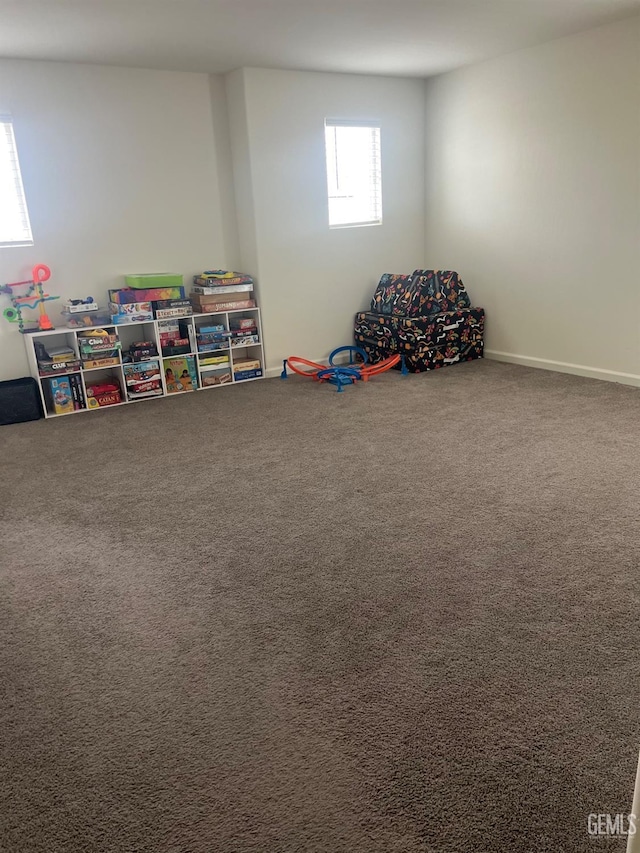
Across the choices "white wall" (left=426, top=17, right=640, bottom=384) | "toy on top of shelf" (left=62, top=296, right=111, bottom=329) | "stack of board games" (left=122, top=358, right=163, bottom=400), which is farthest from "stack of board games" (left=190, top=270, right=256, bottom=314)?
"white wall" (left=426, top=17, right=640, bottom=384)

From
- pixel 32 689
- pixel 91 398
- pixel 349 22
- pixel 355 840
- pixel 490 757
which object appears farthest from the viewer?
pixel 91 398

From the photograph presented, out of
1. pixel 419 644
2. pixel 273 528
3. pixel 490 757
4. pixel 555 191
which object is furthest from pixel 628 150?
pixel 490 757

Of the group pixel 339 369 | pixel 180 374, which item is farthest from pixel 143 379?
pixel 339 369

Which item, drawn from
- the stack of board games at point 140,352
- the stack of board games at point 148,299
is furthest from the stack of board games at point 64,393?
the stack of board games at point 148,299

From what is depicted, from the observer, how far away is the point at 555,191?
5.41 metres

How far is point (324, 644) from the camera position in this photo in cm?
226

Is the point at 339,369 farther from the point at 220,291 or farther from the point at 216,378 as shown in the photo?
the point at 220,291

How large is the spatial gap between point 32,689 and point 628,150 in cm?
508

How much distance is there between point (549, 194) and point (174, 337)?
335 centimetres

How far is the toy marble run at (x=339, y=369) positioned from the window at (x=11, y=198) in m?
2.36

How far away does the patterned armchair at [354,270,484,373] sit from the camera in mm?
5902

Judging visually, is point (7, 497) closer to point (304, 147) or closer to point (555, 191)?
point (304, 147)

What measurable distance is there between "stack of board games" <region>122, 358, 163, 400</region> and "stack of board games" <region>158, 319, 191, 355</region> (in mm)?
169

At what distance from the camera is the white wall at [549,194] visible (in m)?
4.91
